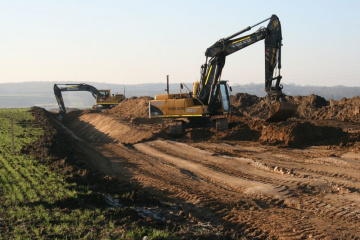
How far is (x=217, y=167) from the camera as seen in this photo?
13.8 meters

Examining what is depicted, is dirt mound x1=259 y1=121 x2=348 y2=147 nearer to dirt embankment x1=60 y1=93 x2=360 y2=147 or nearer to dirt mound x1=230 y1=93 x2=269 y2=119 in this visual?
dirt embankment x1=60 y1=93 x2=360 y2=147

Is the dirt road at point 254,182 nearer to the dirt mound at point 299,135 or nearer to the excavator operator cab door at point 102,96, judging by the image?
the dirt mound at point 299,135

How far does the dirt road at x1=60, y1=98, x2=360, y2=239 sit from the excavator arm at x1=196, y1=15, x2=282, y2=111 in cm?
237

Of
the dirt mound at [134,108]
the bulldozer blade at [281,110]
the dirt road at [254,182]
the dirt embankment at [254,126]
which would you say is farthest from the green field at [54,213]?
the dirt mound at [134,108]

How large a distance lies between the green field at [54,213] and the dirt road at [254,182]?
5.69 feet

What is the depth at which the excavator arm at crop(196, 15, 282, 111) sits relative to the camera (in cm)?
1780

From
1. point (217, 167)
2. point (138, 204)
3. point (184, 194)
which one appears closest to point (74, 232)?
point (138, 204)

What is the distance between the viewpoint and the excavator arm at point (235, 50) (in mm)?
17797

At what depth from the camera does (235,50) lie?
1984 cm

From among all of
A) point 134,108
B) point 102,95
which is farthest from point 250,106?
point 102,95

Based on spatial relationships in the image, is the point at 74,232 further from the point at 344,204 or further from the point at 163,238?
the point at 344,204

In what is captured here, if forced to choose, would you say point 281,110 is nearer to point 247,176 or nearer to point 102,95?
point 247,176

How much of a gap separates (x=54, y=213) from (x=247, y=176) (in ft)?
19.2

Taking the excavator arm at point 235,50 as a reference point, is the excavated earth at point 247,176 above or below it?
below
